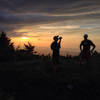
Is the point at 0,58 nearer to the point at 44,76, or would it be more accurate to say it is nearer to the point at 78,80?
the point at 44,76

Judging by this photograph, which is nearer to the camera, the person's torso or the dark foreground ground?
the dark foreground ground

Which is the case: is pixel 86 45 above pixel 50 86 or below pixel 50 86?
above

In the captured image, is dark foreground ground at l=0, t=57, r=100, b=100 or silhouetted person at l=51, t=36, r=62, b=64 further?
silhouetted person at l=51, t=36, r=62, b=64

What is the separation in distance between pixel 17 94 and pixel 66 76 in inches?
120

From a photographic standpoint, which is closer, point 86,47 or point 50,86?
point 50,86

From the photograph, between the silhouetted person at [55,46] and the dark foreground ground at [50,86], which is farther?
the silhouetted person at [55,46]

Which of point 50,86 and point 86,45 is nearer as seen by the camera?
point 50,86

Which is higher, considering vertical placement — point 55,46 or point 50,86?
point 55,46

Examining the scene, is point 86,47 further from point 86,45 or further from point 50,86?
point 50,86

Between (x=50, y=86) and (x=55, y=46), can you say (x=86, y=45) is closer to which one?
(x=55, y=46)

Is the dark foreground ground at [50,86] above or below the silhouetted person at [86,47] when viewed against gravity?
below

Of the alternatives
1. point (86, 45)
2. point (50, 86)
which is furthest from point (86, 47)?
point (50, 86)

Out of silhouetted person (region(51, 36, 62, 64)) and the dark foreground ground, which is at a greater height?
silhouetted person (region(51, 36, 62, 64))

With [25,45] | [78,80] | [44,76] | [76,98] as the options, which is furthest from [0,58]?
[25,45]
